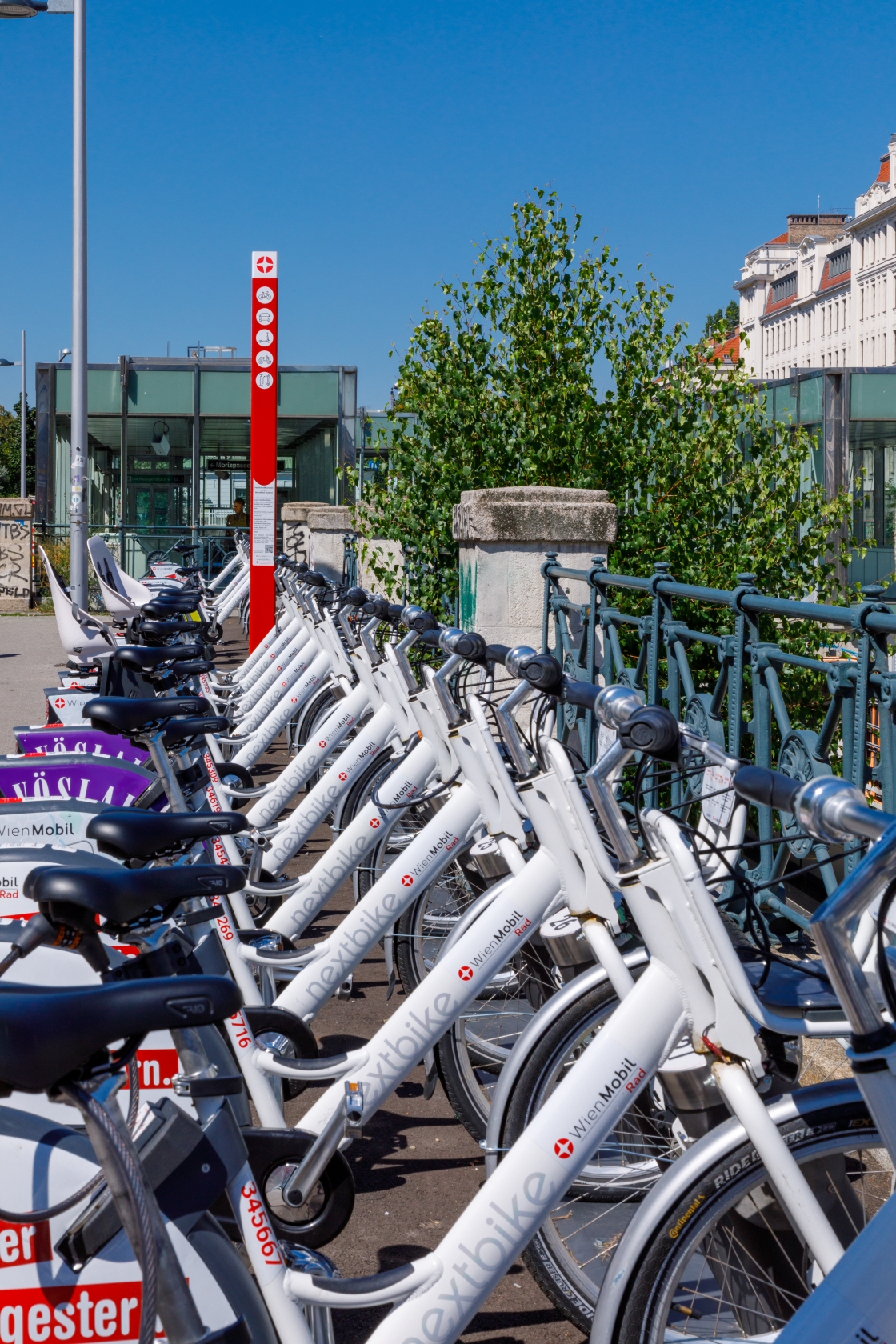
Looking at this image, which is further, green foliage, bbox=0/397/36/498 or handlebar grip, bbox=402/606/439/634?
green foliage, bbox=0/397/36/498

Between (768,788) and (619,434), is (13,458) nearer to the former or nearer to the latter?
(619,434)

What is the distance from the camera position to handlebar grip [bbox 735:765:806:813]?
5.23 feet

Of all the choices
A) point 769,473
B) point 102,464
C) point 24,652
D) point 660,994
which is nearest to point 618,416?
point 769,473

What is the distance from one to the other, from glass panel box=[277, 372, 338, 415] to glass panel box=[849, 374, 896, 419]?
370 inches

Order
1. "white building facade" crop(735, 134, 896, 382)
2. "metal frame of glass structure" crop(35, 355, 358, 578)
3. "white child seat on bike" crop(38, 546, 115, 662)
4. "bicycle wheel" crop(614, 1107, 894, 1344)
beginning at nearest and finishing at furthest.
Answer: "bicycle wheel" crop(614, 1107, 894, 1344) → "white child seat on bike" crop(38, 546, 115, 662) → "metal frame of glass structure" crop(35, 355, 358, 578) → "white building facade" crop(735, 134, 896, 382)

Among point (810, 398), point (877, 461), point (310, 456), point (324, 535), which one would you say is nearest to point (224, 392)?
point (310, 456)

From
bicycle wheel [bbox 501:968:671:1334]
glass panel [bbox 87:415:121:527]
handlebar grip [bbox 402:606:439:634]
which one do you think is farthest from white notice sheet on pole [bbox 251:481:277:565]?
glass panel [bbox 87:415:121:527]

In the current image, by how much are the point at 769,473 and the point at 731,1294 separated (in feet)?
15.6

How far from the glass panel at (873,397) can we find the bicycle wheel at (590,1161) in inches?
897

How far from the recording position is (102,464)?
30.6m

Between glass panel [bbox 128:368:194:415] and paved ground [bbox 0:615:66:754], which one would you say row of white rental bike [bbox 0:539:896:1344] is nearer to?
paved ground [bbox 0:615:66:754]

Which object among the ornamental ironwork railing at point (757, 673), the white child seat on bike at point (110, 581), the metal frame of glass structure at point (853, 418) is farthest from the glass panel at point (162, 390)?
the ornamental ironwork railing at point (757, 673)

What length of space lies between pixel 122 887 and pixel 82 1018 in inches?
15.8

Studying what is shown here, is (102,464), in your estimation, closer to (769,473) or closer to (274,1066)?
(769,473)
